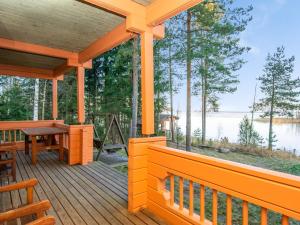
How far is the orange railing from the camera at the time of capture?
4.35 feet

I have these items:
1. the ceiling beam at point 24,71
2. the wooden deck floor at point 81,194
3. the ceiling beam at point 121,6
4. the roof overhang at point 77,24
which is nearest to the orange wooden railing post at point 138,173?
the wooden deck floor at point 81,194

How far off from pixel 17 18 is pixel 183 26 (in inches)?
321

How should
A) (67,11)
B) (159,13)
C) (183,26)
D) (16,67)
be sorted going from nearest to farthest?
(159,13) < (67,11) < (16,67) < (183,26)

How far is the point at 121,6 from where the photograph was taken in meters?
2.59

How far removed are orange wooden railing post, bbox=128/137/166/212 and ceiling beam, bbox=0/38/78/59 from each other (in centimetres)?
345

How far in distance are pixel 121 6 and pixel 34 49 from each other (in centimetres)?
296

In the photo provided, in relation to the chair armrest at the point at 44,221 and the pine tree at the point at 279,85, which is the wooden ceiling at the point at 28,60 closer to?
the chair armrest at the point at 44,221

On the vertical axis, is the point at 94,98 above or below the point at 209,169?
above

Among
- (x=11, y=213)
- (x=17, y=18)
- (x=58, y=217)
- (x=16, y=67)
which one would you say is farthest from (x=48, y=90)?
(x=11, y=213)

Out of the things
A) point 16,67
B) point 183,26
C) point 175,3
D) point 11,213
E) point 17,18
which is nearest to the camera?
point 11,213

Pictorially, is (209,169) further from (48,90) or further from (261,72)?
(261,72)

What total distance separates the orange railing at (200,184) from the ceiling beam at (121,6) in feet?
5.48

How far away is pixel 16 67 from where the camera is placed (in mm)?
6785

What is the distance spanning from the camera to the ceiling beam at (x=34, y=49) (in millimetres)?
4215
